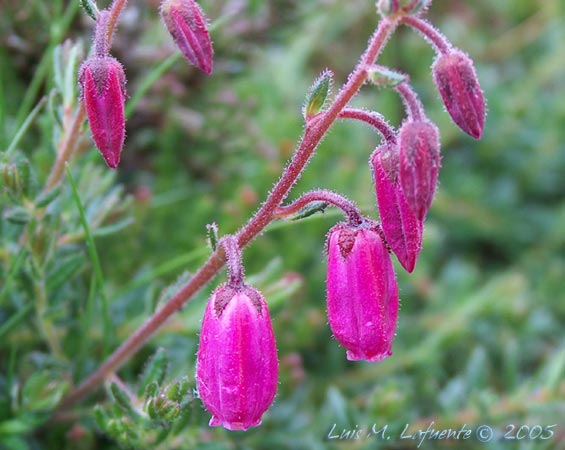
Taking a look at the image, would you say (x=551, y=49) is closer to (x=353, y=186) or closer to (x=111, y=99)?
(x=353, y=186)

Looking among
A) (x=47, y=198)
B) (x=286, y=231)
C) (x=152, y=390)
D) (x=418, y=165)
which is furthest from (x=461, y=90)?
(x=286, y=231)

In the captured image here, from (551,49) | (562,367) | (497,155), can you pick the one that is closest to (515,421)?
(562,367)

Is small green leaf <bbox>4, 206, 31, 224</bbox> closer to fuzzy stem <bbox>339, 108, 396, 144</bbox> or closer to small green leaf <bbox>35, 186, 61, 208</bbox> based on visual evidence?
small green leaf <bbox>35, 186, 61, 208</bbox>

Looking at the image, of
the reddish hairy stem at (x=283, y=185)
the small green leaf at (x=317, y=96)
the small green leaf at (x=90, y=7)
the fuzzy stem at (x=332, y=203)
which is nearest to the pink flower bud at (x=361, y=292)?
the fuzzy stem at (x=332, y=203)

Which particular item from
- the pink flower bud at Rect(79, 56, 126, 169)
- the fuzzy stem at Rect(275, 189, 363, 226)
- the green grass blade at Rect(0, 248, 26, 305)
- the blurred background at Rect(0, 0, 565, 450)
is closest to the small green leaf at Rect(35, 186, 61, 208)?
the blurred background at Rect(0, 0, 565, 450)

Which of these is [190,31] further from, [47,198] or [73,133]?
[47,198]

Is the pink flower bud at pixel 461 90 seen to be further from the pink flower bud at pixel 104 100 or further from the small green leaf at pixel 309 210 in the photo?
the pink flower bud at pixel 104 100
